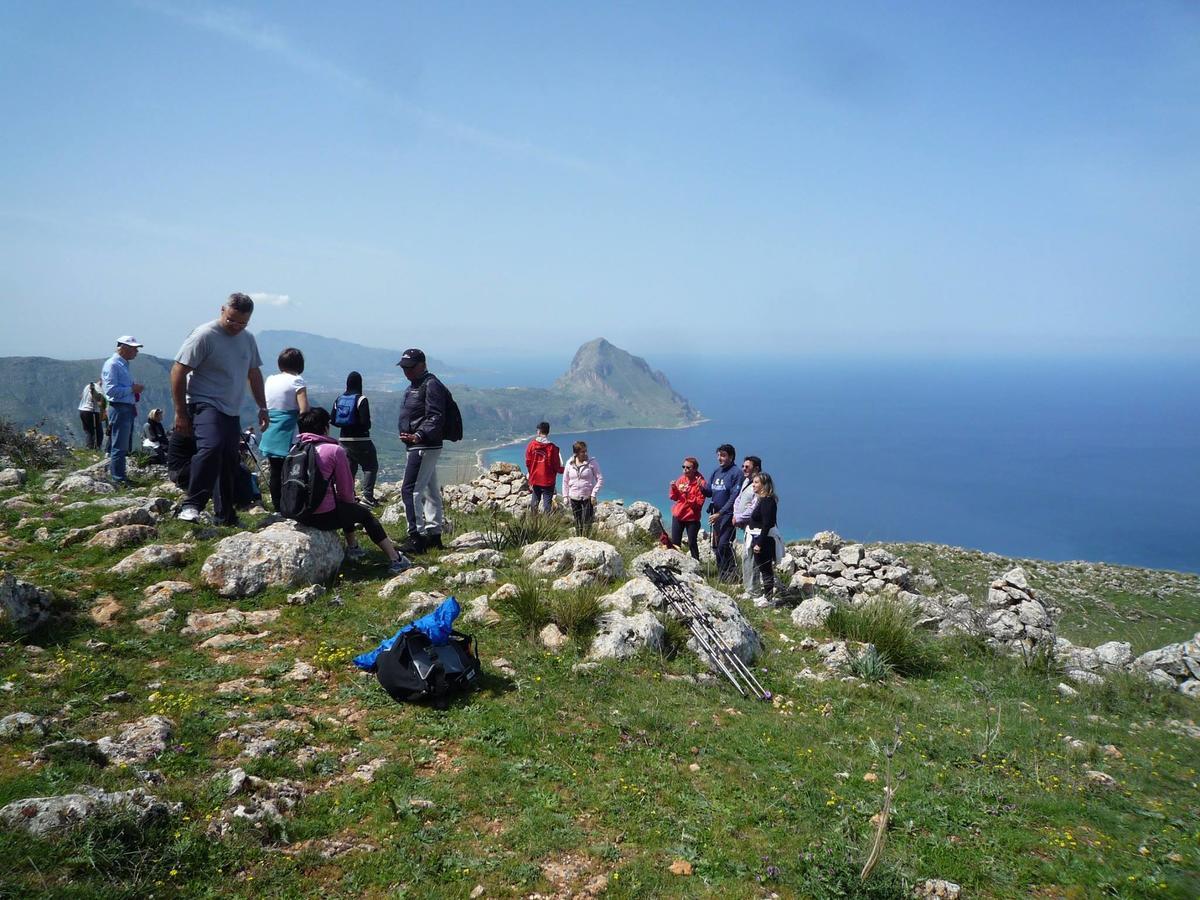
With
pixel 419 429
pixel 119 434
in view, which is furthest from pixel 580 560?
pixel 119 434

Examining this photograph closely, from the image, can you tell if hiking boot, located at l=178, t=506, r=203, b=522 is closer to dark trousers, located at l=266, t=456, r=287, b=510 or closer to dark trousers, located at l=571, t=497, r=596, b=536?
dark trousers, located at l=266, t=456, r=287, b=510

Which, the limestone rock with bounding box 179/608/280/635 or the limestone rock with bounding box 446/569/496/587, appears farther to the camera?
the limestone rock with bounding box 446/569/496/587

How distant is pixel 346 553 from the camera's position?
8961 millimetres

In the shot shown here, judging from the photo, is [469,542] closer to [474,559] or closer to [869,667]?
[474,559]

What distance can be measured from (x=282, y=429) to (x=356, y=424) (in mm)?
1769

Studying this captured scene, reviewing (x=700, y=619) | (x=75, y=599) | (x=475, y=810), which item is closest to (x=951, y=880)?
(x=475, y=810)

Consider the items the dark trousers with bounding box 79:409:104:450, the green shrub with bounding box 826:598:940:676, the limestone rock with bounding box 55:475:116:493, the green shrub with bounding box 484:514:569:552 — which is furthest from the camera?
the dark trousers with bounding box 79:409:104:450

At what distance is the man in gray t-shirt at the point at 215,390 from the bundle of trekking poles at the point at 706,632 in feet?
20.7

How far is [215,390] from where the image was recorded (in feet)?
26.6

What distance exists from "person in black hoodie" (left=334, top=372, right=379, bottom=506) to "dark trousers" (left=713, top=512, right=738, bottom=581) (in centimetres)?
678

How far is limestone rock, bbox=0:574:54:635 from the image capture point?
223 inches

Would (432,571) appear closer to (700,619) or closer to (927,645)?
(700,619)

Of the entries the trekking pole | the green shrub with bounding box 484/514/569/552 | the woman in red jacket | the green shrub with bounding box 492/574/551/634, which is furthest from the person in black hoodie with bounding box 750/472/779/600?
the green shrub with bounding box 492/574/551/634

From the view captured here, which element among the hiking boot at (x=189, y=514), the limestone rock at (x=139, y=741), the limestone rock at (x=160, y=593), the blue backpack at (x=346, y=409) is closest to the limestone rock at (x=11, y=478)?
the hiking boot at (x=189, y=514)
